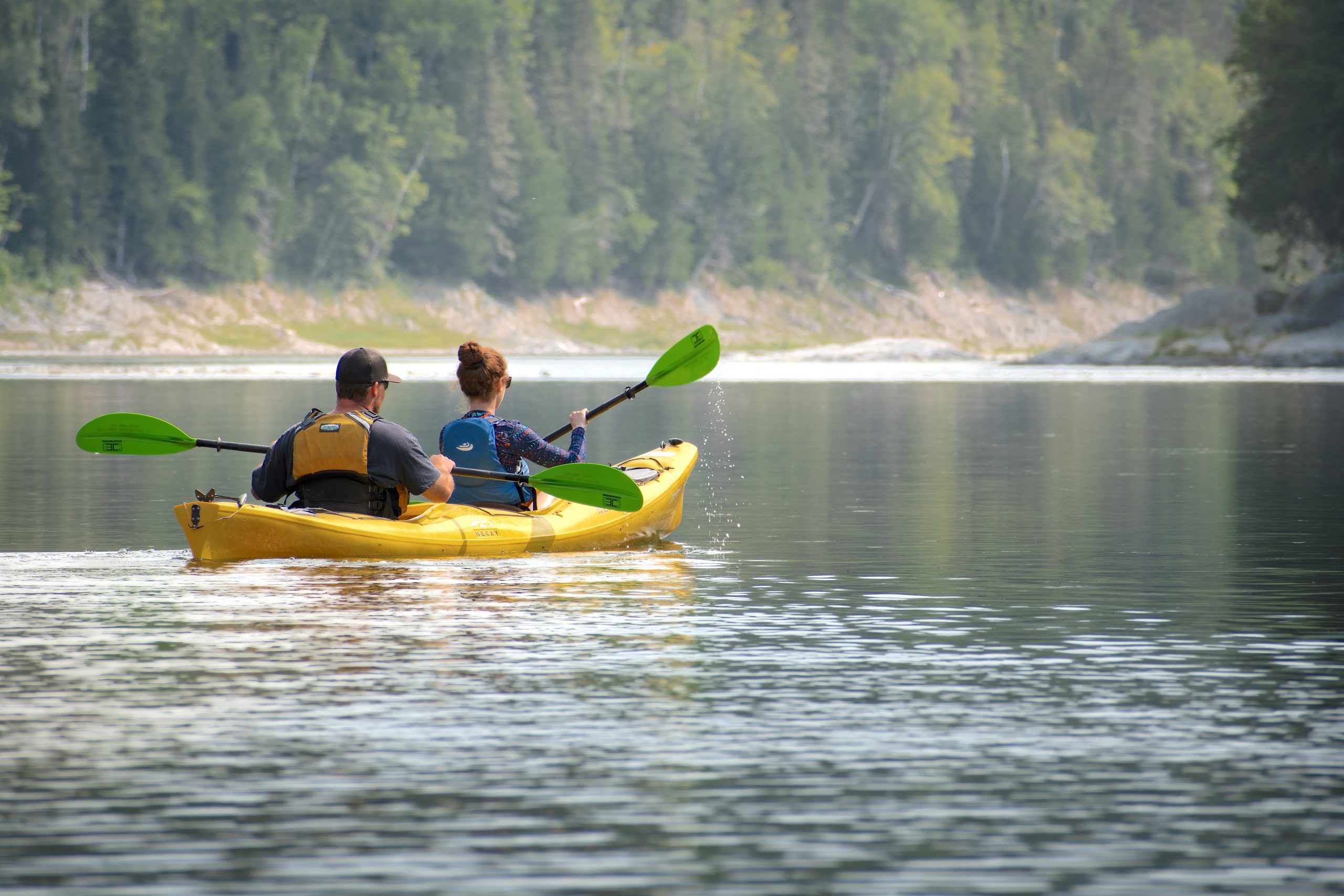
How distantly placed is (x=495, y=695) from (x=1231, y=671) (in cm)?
305

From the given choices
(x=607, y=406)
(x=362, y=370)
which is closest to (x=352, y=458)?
(x=362, y=370)

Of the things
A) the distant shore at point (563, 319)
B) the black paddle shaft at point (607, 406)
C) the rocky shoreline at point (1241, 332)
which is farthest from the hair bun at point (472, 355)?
the distant shore at point (563, 319)

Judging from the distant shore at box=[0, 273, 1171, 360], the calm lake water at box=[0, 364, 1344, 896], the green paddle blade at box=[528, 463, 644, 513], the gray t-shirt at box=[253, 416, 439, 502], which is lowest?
the calm lake water at box=[0, 364, 1344, 896]

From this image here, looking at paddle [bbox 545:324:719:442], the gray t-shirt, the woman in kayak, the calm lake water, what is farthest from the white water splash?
the gray t-shirt

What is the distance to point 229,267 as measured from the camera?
267ft

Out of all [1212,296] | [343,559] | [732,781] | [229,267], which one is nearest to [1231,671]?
[732,781]

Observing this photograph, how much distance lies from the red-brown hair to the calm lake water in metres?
1.06

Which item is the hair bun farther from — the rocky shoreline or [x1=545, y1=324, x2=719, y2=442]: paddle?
the rocky shoreline

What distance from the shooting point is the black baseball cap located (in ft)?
38.7

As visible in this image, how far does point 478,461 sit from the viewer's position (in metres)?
12.8

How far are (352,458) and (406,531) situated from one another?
61 cm

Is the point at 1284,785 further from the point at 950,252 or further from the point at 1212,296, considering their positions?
the point at 950,252

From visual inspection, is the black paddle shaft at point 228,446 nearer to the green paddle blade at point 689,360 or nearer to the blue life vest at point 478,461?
the blue life vest at point 478,461

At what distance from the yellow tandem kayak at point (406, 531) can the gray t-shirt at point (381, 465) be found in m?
0.18
